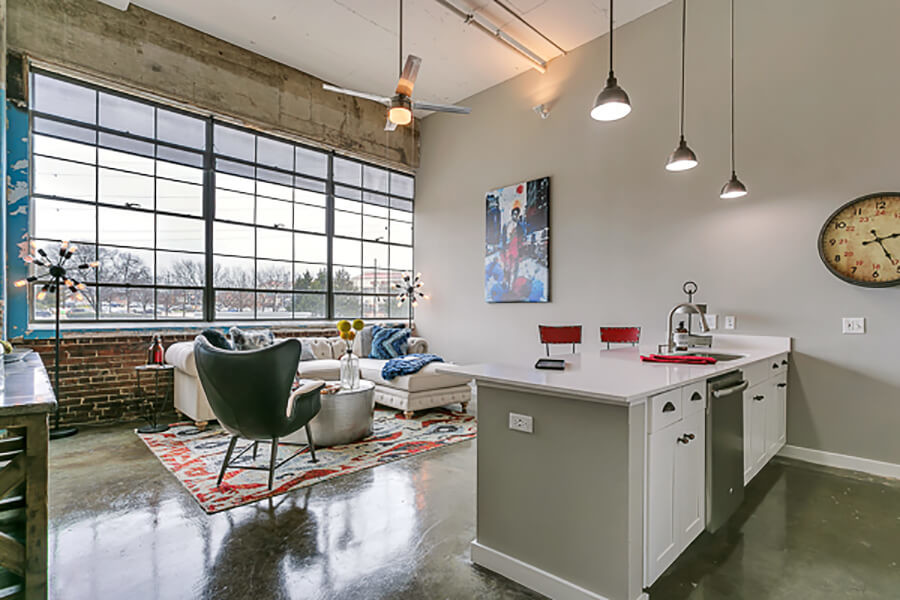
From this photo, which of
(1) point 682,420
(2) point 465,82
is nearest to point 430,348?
(2) point 465,82

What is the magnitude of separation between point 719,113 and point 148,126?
597 cm

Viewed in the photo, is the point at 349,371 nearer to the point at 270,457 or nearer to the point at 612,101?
the point at 270,457

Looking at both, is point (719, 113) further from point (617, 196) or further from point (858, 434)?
point (858, 434)

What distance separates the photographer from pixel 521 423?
6.30 ft

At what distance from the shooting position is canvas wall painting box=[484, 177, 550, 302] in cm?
550

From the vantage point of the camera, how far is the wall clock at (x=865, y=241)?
3182 mm

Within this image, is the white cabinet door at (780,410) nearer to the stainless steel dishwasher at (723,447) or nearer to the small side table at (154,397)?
the stainless steel dishwasher at (723,447)

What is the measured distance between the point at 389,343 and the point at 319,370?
1.09 meters

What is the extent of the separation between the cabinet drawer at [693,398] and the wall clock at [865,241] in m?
2.28

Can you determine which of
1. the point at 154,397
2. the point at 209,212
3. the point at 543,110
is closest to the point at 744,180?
the point at 543,110

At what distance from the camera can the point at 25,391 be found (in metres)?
1.44

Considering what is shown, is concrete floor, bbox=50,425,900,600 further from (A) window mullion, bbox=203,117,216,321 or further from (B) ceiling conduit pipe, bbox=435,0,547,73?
(B) ceiling conduit pipe, bbox=435,0,547,73

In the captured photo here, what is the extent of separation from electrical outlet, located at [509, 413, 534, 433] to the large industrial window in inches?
187

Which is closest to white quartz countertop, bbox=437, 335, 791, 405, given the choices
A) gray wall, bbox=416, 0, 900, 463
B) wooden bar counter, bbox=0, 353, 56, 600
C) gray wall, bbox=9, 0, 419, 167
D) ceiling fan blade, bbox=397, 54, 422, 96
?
wooden bar counter, bbox=0, 353, 56, 600
